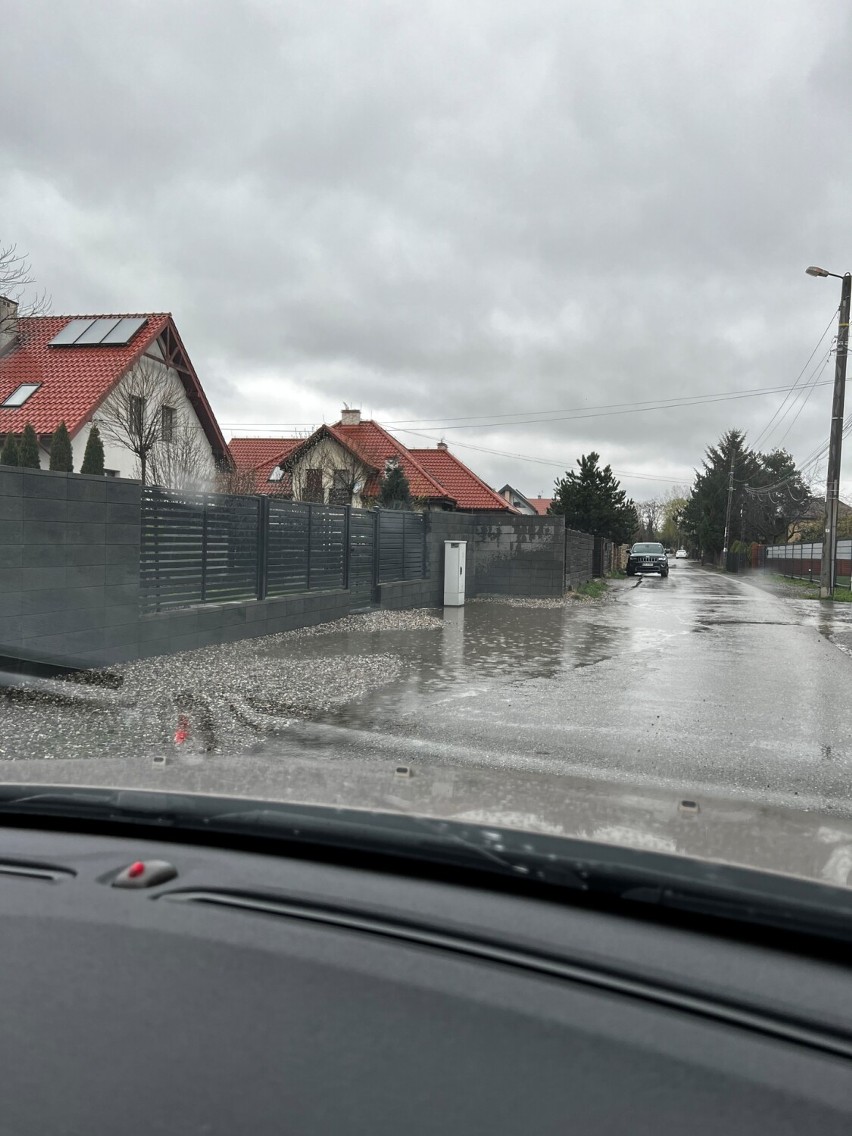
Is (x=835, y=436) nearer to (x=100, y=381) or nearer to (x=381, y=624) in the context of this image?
(x=381, y=624)

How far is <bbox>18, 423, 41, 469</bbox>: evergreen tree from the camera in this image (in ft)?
60.4

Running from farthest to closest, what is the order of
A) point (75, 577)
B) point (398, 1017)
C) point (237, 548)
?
point (237, 548)
point (75, 577)
point (398, 1017)

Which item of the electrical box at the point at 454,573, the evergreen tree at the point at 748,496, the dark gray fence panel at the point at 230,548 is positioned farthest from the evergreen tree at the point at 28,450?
the evergreen tree at the point at 748,496

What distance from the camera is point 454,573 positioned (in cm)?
1842

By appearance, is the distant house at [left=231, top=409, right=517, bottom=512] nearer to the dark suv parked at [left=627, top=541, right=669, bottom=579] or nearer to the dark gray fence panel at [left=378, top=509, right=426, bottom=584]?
the dark suv parked at [left=627, top=541, right=669, bottom=579]

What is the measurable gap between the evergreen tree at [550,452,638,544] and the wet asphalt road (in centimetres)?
2400

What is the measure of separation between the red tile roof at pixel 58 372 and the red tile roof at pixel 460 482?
47.8ft

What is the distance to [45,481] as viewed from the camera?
26.1ft

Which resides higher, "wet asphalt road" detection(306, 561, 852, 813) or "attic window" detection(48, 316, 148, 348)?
"attic window" detection(48, 316, 148, 348)

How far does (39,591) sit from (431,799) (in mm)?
6666

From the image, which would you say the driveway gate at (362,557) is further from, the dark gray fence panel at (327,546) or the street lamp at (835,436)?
the street lamp at (835,436)

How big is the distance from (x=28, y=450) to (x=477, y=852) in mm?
19273

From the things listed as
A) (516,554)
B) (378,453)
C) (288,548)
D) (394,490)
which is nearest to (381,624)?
(288,548)

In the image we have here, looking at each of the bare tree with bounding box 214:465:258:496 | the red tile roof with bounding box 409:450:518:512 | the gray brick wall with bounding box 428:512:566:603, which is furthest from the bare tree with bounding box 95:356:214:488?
the red tile roof with bounding box 409:450:518:512
